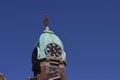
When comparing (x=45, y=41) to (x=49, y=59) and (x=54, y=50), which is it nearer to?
(x=54, y=50)

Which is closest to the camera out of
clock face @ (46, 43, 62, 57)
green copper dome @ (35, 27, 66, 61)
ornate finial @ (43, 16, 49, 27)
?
green copper dome @ (35, 27, 66, 61)

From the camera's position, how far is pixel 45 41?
3073 inches

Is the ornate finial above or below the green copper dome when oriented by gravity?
above

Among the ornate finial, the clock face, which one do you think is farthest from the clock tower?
the ornate finial

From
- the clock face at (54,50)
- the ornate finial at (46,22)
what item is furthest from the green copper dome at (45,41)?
the ornate finial at (46,22)

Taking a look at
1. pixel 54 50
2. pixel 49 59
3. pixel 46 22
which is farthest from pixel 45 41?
pixel 46 22

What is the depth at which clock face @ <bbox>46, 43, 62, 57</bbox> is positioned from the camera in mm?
76875

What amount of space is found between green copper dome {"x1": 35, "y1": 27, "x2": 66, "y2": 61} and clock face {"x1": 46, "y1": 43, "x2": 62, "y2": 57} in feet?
1.82

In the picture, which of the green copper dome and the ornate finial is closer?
the green copper dome

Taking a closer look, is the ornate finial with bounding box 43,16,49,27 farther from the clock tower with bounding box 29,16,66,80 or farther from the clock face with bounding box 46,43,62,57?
the clock face with bounding box 46,43,62,57

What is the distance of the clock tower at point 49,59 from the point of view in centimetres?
7475

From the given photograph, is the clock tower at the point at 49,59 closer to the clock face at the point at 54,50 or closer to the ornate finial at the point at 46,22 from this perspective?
the clock face at the point at 54,50

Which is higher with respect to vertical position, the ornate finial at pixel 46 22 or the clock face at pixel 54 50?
the ornate finial at pixel 46 22

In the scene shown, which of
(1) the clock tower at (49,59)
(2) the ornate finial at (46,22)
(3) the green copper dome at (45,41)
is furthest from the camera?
(2) the ornate finial at (46,22)
